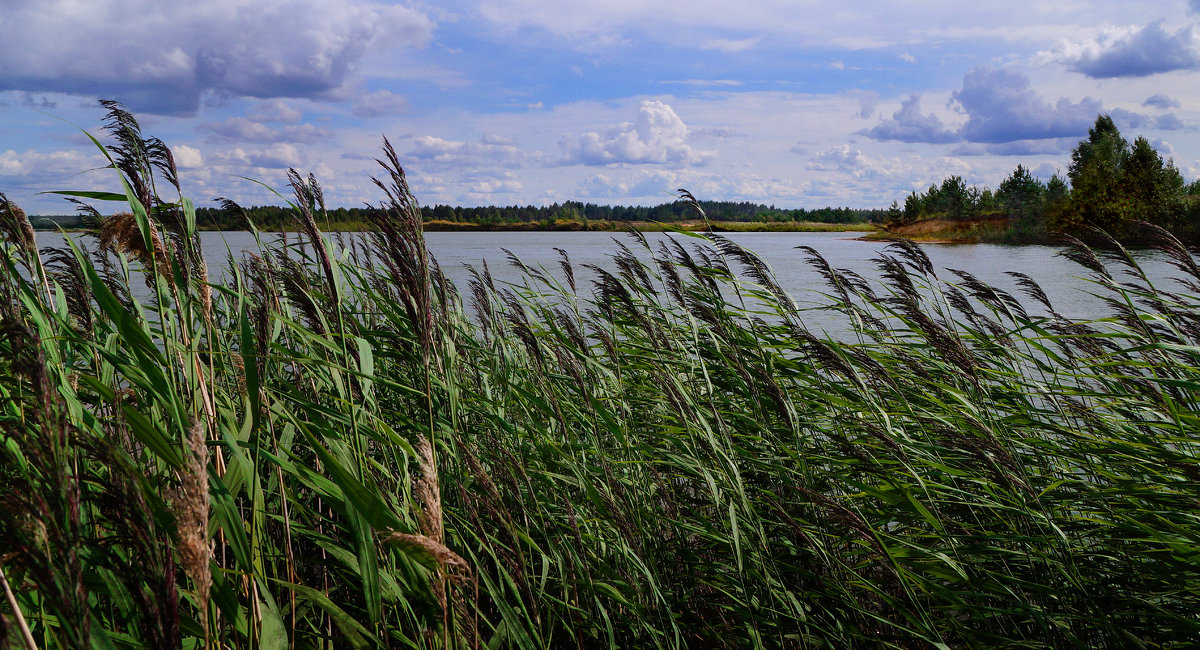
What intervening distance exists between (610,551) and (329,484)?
55.9 inches

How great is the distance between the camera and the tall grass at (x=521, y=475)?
1.33 m

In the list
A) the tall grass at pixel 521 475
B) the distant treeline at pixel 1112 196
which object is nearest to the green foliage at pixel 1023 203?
the distant treeline at pixel 1112 196

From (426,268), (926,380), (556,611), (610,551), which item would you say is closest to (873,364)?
(926,380)

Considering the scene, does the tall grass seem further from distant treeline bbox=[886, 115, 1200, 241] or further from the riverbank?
the riverbank

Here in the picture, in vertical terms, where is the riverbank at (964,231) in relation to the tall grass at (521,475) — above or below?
above

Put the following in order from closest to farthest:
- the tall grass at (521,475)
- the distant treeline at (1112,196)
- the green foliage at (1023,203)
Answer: the tall grass at (521,475), the distant treeline at (1112,196), the green foliage at (1023,203)

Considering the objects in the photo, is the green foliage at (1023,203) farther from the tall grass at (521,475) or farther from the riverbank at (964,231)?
the tall grass at (521,475)

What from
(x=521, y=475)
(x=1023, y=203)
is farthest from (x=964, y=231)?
(x=521, y=475)

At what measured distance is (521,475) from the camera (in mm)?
2527

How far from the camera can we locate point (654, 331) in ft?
10.6

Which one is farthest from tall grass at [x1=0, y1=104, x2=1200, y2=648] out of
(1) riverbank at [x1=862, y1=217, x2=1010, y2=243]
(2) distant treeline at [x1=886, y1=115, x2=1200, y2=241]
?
(1) riverbank at [x1=862, y1=217, x2=1010, y2=243]

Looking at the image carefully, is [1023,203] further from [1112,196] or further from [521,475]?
[521,475]

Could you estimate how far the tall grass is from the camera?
133 centimetres

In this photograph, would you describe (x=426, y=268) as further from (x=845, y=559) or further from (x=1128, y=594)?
(x=1128, y=594)
